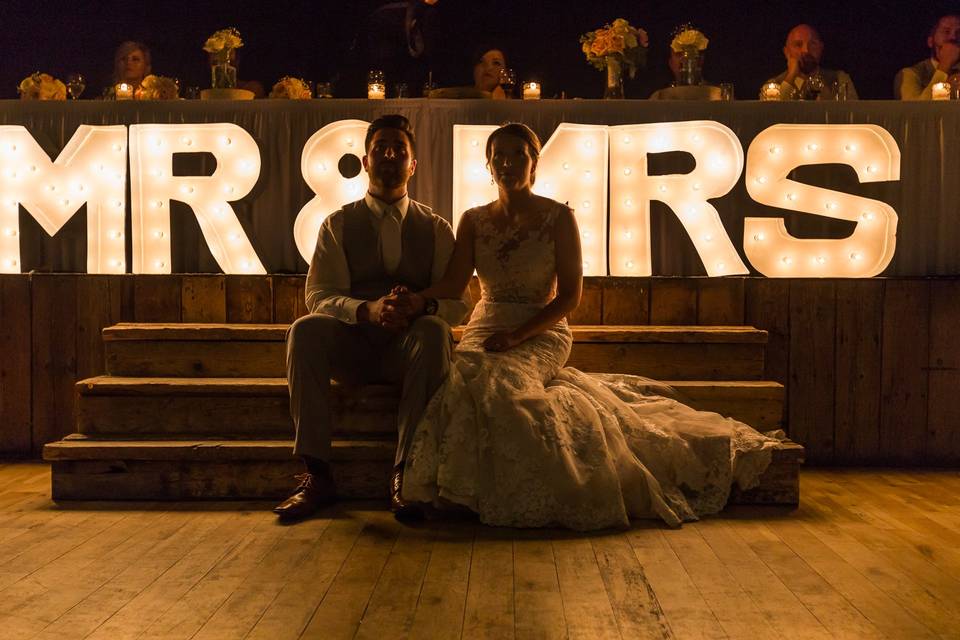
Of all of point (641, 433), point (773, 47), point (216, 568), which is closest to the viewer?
point (216, 568)

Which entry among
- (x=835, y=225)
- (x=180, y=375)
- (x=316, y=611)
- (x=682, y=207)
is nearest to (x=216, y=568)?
(x=316, y=611)

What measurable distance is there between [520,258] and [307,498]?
1251mm

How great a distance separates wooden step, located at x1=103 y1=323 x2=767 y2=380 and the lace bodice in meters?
0.40

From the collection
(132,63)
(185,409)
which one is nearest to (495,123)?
(185,409)

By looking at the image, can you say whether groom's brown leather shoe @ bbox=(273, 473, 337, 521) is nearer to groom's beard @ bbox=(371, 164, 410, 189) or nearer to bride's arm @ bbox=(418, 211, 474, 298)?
bride's arm @ bbox=(418, 211, 474, 298)

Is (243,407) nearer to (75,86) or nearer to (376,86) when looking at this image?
(376,86)

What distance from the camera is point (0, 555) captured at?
3.02m

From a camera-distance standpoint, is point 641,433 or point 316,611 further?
point 641,433

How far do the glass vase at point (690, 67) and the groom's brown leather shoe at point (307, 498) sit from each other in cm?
A: 264

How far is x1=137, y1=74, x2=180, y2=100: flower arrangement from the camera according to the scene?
186 inches

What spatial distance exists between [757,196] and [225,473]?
2.62m

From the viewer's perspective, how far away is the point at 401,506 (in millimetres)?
3412

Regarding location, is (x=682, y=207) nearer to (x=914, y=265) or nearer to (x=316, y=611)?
(x=914, y=265)

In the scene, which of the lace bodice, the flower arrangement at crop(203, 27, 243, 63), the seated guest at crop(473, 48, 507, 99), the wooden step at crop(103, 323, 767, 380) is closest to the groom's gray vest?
the lace bodice
